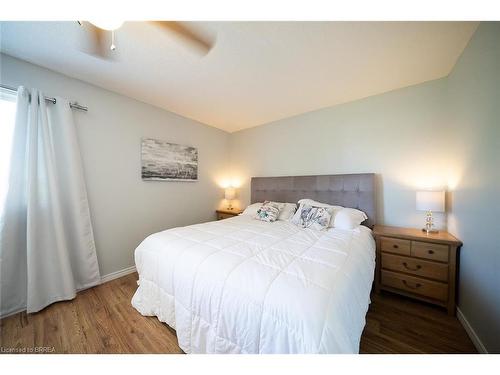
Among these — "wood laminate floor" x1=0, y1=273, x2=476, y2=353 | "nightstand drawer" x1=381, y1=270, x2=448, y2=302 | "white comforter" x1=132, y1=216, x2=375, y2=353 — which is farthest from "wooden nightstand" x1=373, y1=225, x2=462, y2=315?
"white comforter" x1=132, y1=216, x2=375, y2=353

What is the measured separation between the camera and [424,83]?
1.94m

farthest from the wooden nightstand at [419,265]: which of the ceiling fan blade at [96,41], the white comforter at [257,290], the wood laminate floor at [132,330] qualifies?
the ceiling fan blade at [96,41]

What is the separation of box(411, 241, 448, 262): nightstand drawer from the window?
377cm

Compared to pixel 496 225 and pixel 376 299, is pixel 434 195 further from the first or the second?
pixel 376 299

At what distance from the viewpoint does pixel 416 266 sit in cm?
A: 166

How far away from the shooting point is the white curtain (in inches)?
60.6

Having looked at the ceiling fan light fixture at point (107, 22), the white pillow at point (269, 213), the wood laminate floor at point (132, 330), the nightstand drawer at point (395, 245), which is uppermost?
the ceiling fan light fixture at point (107, 22)

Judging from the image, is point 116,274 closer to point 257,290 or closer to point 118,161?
point 118,161

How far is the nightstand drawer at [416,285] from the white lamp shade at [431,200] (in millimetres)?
693

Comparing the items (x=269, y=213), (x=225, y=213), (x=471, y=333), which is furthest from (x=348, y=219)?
(x=225, y=213)

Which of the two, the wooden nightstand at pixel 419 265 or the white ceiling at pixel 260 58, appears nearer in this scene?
the white ceiling at pixel 260 58

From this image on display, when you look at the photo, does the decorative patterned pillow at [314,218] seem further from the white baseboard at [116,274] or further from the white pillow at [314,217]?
the white baseboard at [116,274]

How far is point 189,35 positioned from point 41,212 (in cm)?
209

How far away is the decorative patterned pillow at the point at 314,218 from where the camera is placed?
Answer: 1.97m
